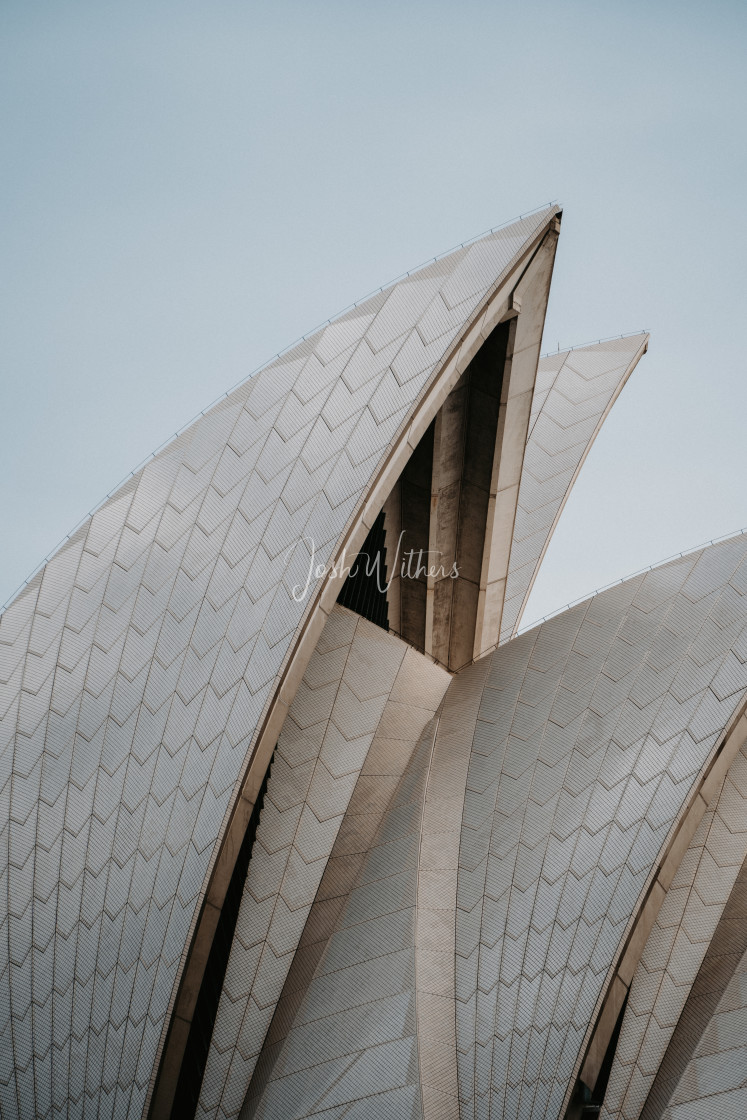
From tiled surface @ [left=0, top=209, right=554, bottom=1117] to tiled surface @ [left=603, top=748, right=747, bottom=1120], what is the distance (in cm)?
546

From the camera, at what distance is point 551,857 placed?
12297mm

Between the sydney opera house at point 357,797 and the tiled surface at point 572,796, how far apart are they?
0.14ft

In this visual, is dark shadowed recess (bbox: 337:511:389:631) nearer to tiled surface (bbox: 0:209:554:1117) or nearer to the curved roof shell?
the curved roof shell

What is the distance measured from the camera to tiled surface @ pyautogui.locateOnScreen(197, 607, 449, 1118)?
12.2m

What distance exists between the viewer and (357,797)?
1411 cm

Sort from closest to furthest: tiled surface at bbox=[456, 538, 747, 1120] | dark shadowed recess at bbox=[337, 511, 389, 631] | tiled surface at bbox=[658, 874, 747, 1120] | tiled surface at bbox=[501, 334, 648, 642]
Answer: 1. tiled surface at bbox=[658, 874, 747, 1120]
2. tiled surface at bbox=[456, 538, 747, 1120]
3. dark shadowed recess at bbox=[337, 511, 389, 631]
4. tiled surface at bbox=[501, 334, 648, 642]

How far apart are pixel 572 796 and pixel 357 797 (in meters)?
3.27

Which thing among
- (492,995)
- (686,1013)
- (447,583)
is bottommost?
(686,1013)

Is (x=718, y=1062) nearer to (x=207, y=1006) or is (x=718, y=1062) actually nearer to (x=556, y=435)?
(x=207, y=1006)

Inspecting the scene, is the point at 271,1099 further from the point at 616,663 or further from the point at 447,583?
the point at 447,583

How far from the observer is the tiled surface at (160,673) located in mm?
12109

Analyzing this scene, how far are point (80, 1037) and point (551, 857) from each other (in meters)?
6.71

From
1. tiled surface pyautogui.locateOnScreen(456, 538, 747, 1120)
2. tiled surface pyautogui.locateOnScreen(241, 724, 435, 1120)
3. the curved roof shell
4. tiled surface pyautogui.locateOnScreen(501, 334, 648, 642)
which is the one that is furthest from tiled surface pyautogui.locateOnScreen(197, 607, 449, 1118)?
tiled surface pyautogui.locateOnScreen(501, 334, 648, 642)

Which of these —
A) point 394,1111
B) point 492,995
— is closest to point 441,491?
point 492,995
